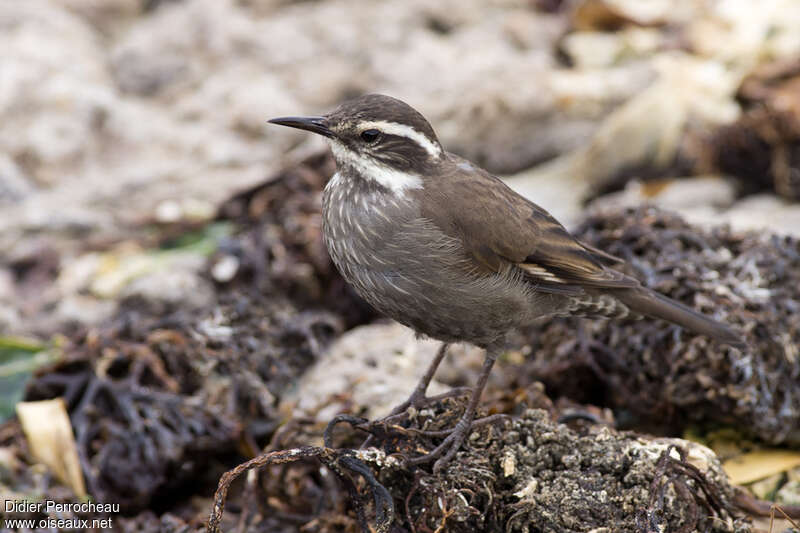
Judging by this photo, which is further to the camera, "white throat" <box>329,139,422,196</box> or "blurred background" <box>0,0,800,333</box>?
"blurred background" <box>0,0,800,333</box>

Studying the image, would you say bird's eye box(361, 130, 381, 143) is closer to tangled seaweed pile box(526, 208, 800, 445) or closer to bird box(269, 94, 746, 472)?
bird box(269, 94, 746, 472)

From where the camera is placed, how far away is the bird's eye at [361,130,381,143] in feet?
14.3

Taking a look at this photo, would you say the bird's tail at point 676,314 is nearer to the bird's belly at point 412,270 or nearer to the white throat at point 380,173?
the bird's belly at point 412,270

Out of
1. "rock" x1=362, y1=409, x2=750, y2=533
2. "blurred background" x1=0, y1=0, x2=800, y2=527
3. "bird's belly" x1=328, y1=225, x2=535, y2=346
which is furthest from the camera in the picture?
"blurred background" x1=0, y1=0, x2=800, y2=527

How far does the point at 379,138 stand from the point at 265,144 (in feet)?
13.7

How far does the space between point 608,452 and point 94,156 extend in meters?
5.91

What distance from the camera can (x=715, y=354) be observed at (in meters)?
4.80

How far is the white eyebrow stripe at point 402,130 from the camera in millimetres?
4340

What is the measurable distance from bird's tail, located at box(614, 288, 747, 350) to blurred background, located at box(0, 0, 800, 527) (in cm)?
146

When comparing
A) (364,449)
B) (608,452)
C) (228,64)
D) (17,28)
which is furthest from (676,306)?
(17,28)

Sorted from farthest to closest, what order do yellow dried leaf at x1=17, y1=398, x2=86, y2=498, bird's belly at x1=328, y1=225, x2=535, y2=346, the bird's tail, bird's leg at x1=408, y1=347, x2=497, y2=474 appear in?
yellow dried leaf at x1=17, y1=398, x2=86, y2=498, the bird's tail, bird's belly at x1=328, y1=225, x2=535, y2=346, bird's leg at x1=408, y1=347, x2=497, y2=474

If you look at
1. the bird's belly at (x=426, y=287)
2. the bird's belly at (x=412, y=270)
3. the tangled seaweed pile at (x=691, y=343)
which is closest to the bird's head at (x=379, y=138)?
the bird's belly at (x=412, y=270)

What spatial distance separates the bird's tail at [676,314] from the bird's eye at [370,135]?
5.29 ft

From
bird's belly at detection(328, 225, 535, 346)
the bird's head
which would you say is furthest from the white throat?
bird's belly at detection(328, 225, 535, 346)
